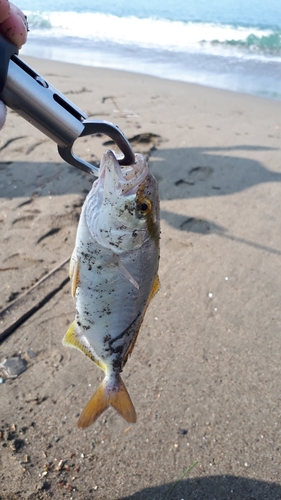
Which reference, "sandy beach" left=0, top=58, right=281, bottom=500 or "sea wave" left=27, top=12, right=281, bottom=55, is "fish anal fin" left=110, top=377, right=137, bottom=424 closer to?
"sandy beach" left=0, top=58, right=281, bottom=500

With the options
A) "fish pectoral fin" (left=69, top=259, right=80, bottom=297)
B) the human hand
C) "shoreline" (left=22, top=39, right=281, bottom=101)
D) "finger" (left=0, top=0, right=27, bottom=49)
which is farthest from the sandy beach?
"shoreline" (left=22, top=39, right=281, bottom=101)

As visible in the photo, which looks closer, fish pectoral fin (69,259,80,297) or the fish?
the fish

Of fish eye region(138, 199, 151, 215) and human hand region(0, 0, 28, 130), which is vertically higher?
human hand region(0, 0, 28, 130)

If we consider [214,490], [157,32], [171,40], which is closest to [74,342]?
[214,490]

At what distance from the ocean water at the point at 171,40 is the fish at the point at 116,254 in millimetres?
10312

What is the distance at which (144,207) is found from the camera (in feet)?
6.85

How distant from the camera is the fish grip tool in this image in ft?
5.99

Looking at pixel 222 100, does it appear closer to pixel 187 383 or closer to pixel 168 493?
pixel 187 383

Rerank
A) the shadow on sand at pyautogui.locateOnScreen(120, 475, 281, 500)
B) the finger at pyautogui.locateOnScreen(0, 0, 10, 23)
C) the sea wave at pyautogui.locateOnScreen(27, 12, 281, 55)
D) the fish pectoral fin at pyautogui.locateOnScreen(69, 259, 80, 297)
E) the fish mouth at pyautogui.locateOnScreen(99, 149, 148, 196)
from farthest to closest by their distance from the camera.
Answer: the sea wave at pyautogui.locateOnScreen(27, 12, 281, 55)
the shadow on sand at pyautogui.locateOnScreen(120, 475, 281, 500)
the fish pectoral fin at pyautogui.locateOnScreen(69, 259, 80, 297)
the fish mouth at pyautogui.locateOnScreen(99, 149, 148, 196)
the finger at pyautogui.locateOnScreen(0, 0, 10, 23)

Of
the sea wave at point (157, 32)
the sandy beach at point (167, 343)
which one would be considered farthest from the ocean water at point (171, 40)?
the sandy beach at point (167, 343)

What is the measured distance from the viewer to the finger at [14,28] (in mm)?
1839

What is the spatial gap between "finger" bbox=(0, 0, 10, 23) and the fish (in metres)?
0.69

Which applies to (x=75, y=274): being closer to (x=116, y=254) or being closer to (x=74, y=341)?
(x=116, y=254)

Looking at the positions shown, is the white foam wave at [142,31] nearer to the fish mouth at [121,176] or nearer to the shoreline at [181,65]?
the shoreline at [181,65]
